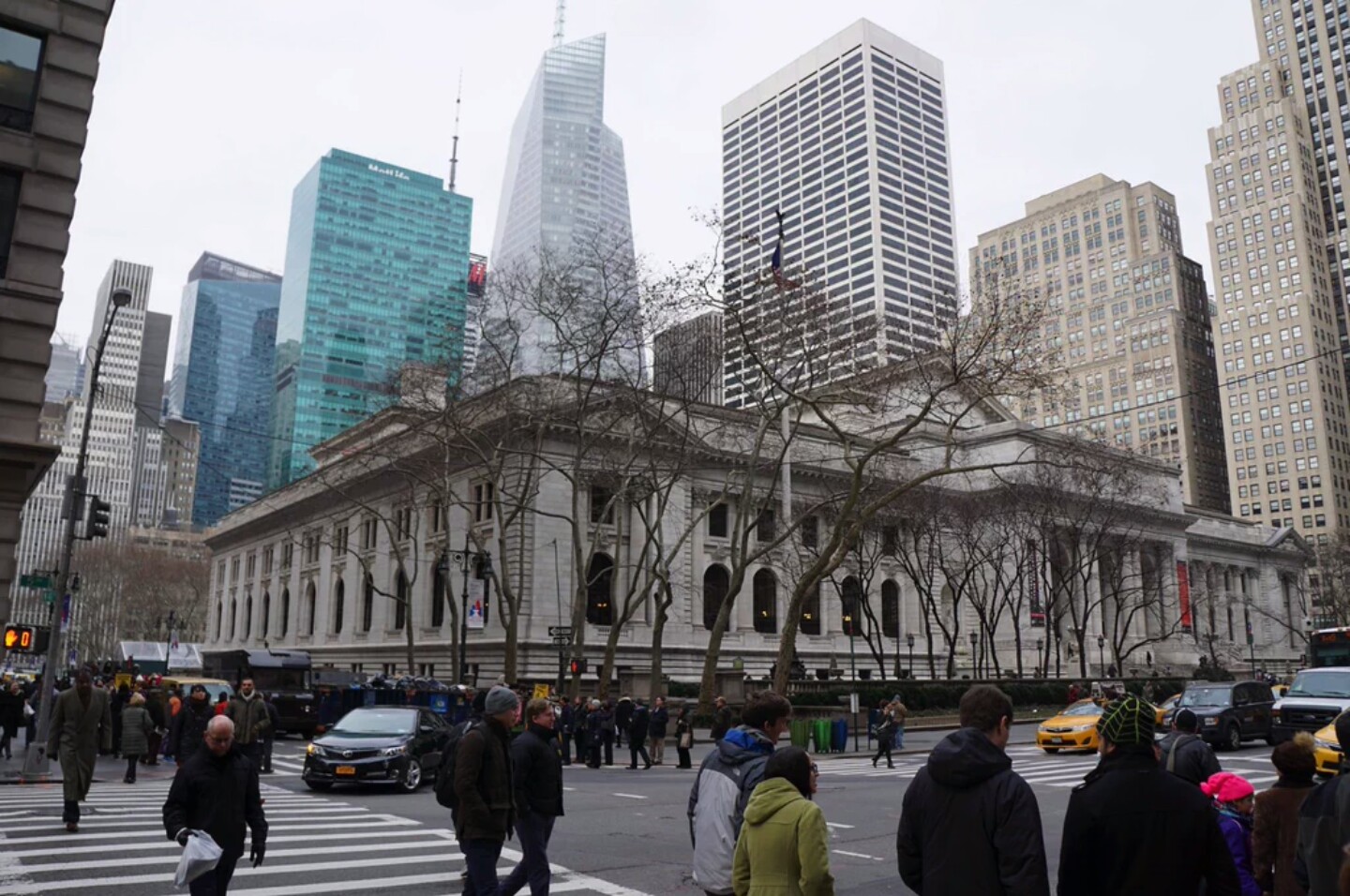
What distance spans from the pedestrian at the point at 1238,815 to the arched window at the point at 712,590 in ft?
162

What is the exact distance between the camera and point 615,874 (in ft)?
35.5

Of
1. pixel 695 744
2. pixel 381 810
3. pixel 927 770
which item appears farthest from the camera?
pixel 695 744

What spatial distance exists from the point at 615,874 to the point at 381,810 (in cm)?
665

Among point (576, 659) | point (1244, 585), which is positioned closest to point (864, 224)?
A: point (576, 659)

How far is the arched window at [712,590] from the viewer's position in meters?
57.2

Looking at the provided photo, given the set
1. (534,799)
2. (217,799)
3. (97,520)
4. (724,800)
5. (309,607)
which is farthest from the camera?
(309,607)

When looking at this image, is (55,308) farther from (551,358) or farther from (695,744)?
(551,358)

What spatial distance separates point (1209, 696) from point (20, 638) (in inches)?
1074

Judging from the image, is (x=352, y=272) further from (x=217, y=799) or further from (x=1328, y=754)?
(x=217, y=799)

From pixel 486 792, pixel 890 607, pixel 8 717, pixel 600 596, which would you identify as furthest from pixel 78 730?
pixel 890 607

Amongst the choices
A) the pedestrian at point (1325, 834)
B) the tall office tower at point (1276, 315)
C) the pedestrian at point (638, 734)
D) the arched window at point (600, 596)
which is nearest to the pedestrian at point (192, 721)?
the pedestrian at point (638, 734)

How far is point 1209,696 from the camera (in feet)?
87.9

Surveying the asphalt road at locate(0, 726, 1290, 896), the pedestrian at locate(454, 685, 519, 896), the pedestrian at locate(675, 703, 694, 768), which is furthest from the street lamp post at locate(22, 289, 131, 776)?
the pedestrian at locate(454, 685, 519, 896)

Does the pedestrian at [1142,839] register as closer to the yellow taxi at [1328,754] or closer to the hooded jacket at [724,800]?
the hooded jacket at [724,800]
